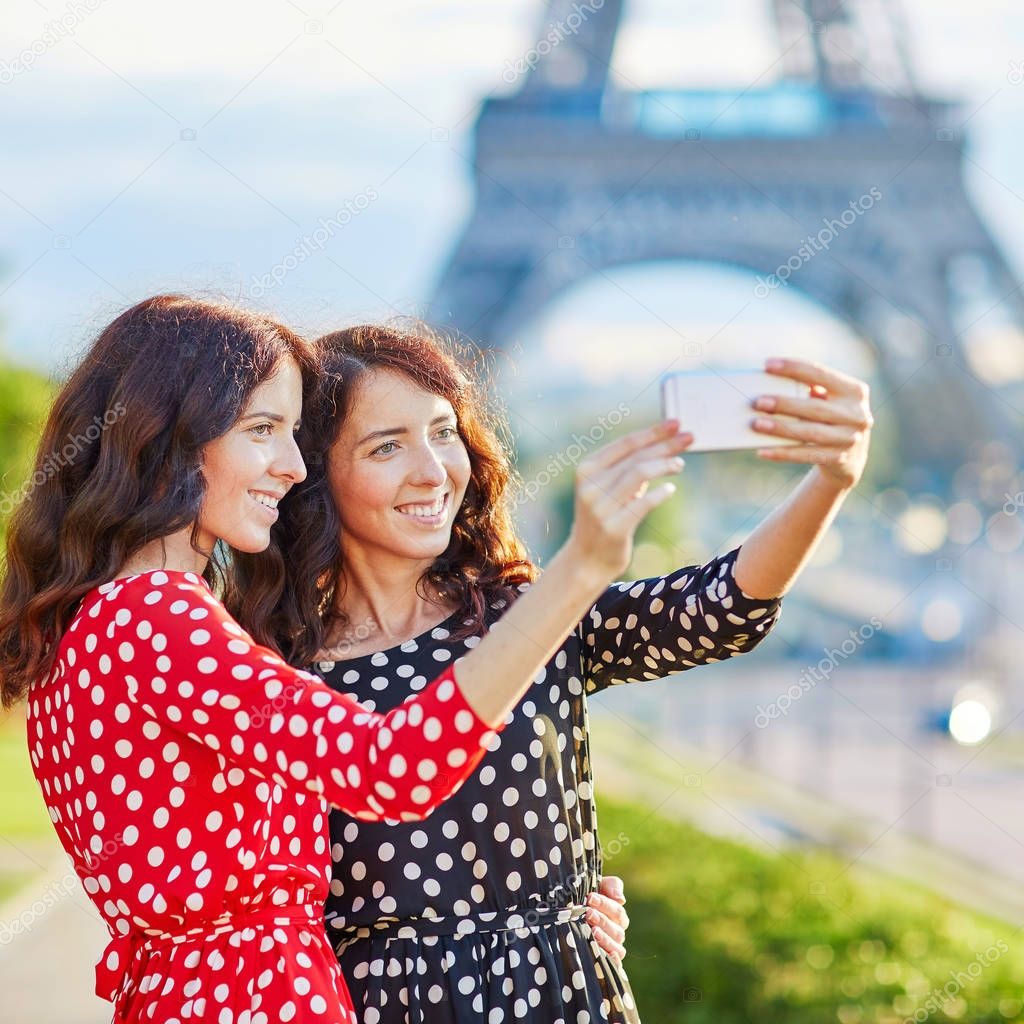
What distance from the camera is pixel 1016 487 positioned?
27.9 metres

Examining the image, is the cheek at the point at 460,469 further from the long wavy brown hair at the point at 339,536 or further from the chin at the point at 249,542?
the chin at the point at 249,542

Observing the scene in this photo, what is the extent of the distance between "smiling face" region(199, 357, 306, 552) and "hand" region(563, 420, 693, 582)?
531 mm

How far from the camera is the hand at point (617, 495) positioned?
1383 millimetres

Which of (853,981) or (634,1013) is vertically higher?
(634,1013)

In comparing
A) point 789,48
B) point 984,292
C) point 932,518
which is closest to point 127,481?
point 984,292

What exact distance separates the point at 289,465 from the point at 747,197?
798 inches

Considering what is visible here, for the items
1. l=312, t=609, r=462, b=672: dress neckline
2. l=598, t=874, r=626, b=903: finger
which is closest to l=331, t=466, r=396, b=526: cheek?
l=312, t=609, r=462, b=672: dress neckline

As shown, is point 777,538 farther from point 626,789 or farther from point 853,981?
point 626,789

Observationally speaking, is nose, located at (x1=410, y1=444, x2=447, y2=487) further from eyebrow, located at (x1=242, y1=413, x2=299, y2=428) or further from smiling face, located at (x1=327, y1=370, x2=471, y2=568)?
eyebrow, located at (x1=242, y1=413, x2=299, y2=428)

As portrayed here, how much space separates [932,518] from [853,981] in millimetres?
36361

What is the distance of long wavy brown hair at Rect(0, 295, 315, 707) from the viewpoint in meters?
1.75

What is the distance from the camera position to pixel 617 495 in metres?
1.39

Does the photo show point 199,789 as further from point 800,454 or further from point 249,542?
point 800,454

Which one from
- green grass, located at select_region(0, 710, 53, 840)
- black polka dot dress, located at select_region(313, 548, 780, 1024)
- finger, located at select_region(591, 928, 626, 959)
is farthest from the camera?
green grass, located at select_region(0, 710, 53, 840)
